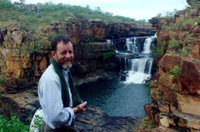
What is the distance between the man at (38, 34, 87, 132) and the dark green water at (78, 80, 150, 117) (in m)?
12.8

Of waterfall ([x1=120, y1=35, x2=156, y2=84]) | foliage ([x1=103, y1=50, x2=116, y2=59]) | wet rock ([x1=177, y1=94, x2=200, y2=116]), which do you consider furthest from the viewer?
foliage ([x1=103, y1=50, x2=116, y2=59])

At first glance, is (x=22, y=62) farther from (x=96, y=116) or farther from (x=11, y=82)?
(x=96, y=116)

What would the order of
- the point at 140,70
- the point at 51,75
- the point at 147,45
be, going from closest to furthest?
1. the point at 51,75
2. the point at 140,70
3. the point at 147,45

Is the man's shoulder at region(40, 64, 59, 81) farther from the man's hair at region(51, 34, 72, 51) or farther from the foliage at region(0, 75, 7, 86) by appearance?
the foliage at region(0, 75, 7, 86)

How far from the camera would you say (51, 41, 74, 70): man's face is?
89.5 inches

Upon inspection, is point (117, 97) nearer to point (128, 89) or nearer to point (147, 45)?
point (128, 89)

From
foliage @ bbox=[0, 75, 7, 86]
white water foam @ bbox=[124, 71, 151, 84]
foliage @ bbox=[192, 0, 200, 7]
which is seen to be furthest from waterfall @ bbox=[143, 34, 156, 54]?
foliage @ bbox=[0, 75, 7, 86]

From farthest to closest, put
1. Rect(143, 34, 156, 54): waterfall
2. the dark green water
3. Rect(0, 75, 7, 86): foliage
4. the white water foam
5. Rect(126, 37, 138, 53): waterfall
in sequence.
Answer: Rect(126, 37, 138, 53): waterfall
Rect(143, 34, 156, 54): waterfall
the white water foam
Rect(0, 75, 7, 86): foliage
the dark green water

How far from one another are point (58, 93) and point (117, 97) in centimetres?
1599

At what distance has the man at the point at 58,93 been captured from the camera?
6.61ft

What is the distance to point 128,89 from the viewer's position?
65.1ft

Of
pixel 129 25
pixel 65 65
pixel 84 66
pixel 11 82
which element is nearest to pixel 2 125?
pixel 65 65

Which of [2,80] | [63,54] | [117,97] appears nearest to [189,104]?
[63,54]

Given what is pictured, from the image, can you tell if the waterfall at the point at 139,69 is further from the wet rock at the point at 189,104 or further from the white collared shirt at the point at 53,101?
the white collared shirt at the point at 53,101
